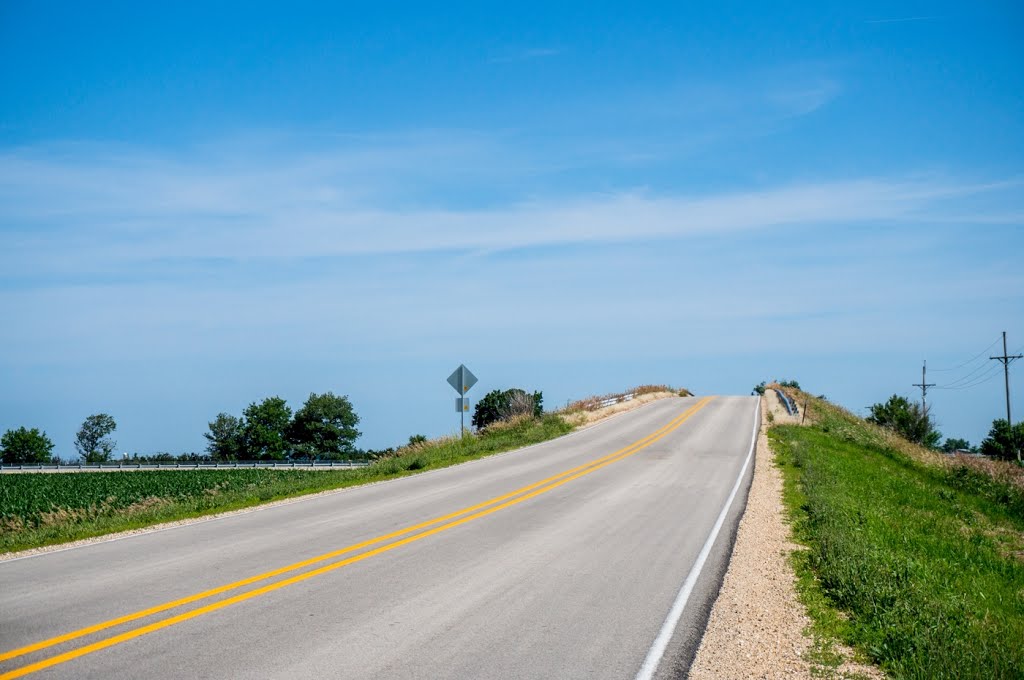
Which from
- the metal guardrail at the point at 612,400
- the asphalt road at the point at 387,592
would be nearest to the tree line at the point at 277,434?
the metal guardrail at the point at 612,400

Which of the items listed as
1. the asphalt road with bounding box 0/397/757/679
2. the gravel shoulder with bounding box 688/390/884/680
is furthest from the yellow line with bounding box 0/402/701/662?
the gravel shoulder with bounding box 688/390/884/680

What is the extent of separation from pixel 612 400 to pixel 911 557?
123 feet

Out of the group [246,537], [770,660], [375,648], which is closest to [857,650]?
[770,660]

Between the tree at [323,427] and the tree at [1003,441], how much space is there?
80.7m

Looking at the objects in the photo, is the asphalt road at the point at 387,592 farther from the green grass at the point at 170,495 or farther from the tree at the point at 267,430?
the tree at the point at 267,430

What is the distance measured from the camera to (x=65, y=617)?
780 centimetres

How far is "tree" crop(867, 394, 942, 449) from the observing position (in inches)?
2886

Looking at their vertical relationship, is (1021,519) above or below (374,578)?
below

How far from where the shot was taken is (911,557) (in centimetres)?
1317

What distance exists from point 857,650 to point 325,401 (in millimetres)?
Result: 101341

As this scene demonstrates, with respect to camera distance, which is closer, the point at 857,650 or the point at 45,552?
Result: the point at 857,650

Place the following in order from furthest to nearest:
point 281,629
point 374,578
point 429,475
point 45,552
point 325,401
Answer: point 325,401 → point 429,475 → point 45,552 → point 374,578 → point 281,629

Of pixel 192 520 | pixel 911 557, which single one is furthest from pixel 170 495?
pixel 911 557

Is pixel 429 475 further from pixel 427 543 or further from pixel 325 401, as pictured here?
pixel 325 401
